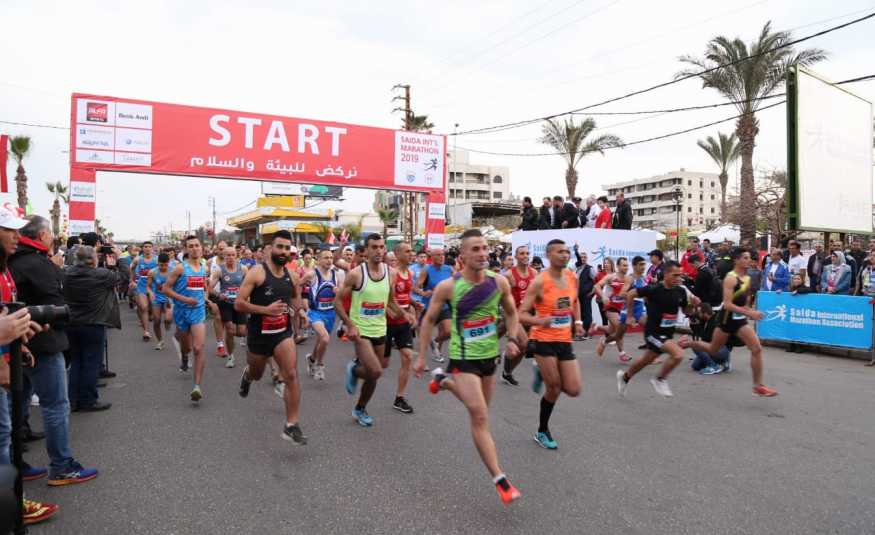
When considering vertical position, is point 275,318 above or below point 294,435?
above

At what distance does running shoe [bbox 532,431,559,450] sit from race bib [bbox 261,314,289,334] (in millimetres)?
2520

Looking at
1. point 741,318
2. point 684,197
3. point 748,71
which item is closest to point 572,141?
point 748,71

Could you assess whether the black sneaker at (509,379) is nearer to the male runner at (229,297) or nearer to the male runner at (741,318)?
the male runner at (741,318)

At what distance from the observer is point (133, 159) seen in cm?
1437

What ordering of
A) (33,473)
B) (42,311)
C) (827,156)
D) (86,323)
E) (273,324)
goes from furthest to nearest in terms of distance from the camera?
(827,156)
(86,323)
(273,324)
(33,473)
(42,311)

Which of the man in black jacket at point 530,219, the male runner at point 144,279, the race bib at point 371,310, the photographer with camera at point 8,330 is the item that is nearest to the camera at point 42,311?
the photographer with camera at point 8,330

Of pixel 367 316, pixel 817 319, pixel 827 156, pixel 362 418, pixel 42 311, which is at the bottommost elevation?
pixel 362 418

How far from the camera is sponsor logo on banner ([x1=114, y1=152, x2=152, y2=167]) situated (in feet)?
46.6

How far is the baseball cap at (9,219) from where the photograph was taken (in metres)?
3.18

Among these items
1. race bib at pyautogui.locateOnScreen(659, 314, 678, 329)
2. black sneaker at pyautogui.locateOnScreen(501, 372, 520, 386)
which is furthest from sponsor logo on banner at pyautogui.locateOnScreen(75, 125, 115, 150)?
race bib at pyautogui.locateOnScreen(659, 314, 678, 329)

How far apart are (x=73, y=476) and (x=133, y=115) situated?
1245 centimetres

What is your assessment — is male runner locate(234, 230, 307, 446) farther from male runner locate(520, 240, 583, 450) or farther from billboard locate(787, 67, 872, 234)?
billboard locate(787, 67, 872, 234)

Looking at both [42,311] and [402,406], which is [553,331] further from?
[42,311]

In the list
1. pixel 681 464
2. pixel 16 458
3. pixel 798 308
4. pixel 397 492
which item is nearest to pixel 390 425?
pixel 397 492
